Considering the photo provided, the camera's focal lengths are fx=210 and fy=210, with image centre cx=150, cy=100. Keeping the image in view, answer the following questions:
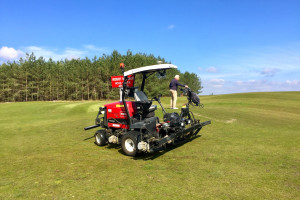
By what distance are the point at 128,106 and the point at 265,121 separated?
29.2 feet

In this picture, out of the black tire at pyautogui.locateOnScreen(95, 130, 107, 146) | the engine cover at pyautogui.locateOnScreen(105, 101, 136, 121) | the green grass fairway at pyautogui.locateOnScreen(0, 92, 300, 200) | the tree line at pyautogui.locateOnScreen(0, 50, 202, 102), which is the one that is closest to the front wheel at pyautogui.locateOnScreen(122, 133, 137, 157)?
the green grass fairway at pyautogui.locateOnScreen(0, 92, 300, 200)

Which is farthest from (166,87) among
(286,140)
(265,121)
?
(286,140)

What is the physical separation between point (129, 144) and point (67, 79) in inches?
1940

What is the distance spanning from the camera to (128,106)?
23.8 ft

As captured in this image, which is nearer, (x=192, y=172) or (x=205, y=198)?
(x=205, y=198)

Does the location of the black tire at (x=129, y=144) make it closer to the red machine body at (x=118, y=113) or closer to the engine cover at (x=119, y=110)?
the red machine body at (x=118, y=113)

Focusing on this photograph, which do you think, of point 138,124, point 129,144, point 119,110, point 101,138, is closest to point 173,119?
point 138,124

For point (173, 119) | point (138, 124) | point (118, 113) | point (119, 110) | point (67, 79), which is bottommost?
point (138, 124)

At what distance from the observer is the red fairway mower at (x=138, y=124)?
6.44 m

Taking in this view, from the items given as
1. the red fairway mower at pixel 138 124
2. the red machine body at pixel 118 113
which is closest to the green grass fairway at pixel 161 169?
the red fairway mower at pixel 138 124

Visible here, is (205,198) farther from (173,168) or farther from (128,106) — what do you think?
(128,106)

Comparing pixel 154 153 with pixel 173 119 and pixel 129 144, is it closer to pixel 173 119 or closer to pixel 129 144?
pixel 129 144

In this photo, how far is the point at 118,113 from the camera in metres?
7.65

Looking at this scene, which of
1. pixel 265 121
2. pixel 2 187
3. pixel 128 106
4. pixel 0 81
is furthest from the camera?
pixel 0 81
